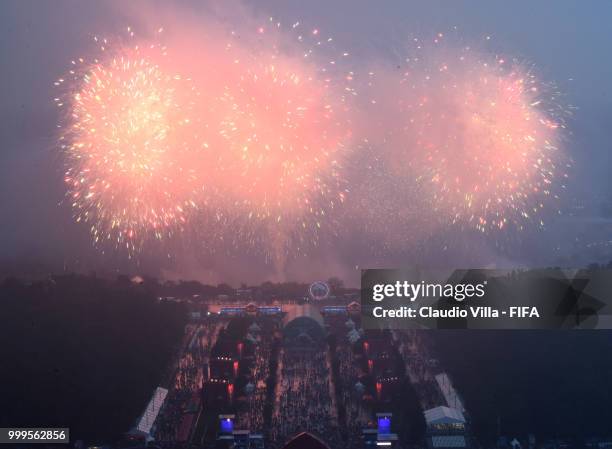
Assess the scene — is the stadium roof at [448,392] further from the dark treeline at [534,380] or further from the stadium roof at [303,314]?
the stadium roof at [303,314]

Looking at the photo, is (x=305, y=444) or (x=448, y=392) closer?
(x=305, y=444)

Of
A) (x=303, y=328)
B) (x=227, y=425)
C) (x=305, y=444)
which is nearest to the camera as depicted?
(x=305, y=444)

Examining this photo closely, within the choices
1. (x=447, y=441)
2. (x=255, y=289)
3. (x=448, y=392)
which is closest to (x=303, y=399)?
(x=448, y=392)

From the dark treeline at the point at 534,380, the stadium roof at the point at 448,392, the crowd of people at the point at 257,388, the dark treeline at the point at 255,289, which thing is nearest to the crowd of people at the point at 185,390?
the crowd of people at the point at 257,388

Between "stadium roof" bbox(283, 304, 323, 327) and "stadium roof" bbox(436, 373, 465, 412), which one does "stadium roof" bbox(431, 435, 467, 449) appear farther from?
"stadium roof" bbox(283, 304, 323, 327)

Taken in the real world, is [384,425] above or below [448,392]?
below

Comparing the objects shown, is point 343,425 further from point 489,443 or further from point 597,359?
point 597,359

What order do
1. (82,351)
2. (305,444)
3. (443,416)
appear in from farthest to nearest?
1. (82,351)
2. (443,416)
3. (305,444)

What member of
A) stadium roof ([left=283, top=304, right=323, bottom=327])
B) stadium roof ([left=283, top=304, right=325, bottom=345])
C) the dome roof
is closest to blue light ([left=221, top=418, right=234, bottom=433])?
stadium roof ([left=283, top=304, right=325, bottom=345])

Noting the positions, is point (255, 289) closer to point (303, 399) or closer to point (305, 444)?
point (303, 399)
